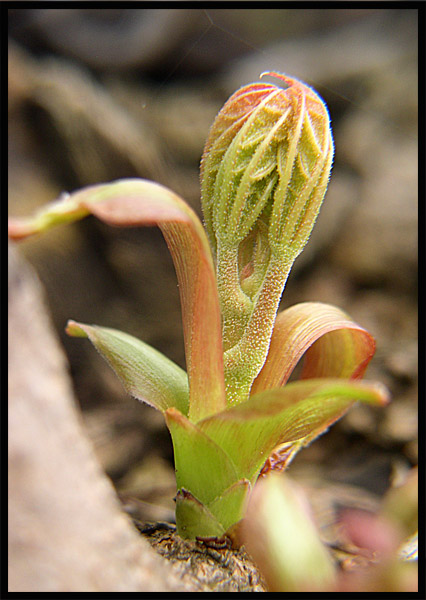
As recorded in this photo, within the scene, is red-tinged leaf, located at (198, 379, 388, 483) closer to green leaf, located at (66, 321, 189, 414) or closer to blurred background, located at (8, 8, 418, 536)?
green leaf, located at (66, 321, 189, 414)

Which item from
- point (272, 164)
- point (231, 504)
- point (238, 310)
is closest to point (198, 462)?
point (231, 504)

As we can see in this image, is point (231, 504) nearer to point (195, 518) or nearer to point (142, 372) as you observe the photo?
point (195, 518)

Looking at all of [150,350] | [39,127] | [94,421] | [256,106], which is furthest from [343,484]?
[39,127]

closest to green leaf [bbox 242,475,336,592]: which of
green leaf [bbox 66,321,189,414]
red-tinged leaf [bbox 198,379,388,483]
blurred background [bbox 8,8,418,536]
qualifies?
red-tinged leaf [bbox 198,379,388,483]

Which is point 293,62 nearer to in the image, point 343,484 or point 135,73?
point 135,73

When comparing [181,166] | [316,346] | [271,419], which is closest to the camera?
[271,419]
